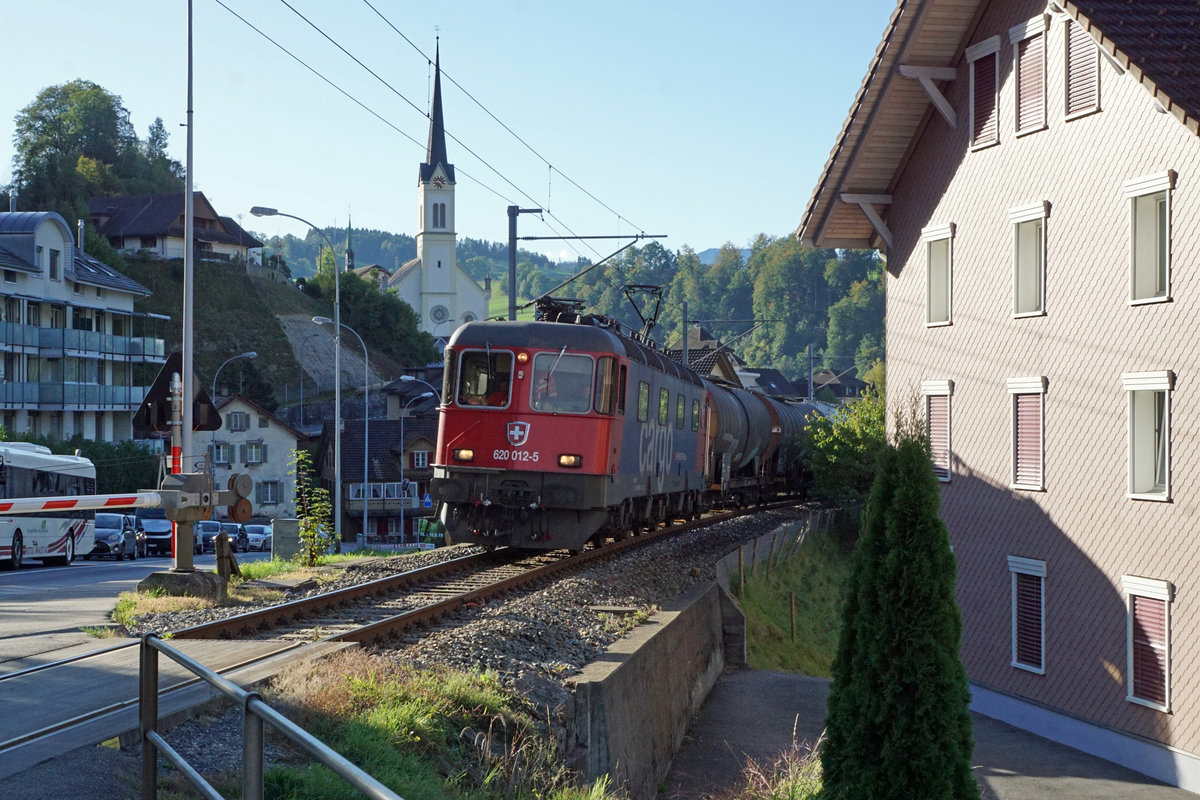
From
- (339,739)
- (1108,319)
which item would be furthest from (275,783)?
(1108,319)

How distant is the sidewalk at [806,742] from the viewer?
15.0 meters

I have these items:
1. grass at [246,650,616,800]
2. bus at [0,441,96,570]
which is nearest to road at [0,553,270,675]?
bus at [0,441,96,570]

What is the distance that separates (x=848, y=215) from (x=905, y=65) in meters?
3.42

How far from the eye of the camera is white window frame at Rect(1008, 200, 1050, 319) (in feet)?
65.9

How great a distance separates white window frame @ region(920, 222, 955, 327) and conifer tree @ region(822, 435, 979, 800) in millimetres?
11470

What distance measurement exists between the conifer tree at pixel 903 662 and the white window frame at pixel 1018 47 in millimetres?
10296

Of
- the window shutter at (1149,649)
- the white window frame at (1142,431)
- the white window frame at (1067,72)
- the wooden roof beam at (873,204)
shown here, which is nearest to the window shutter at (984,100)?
the white window frame at (1067,72)

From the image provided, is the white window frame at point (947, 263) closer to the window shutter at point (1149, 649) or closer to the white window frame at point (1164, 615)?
the white window frame at point (1164, 615)

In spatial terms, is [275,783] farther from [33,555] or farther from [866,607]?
[33,555]

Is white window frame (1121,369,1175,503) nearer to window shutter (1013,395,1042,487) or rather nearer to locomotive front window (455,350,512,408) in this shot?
window shutter (1013,395,1042,487)

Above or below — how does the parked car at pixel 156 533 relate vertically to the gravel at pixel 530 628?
below

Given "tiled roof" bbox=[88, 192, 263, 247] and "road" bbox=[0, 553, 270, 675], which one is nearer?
"road" bbox=[0, 553, 270, 675]

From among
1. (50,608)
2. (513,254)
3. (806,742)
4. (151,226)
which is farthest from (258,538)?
(151,226)

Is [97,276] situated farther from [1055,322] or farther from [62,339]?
[1055,322]
